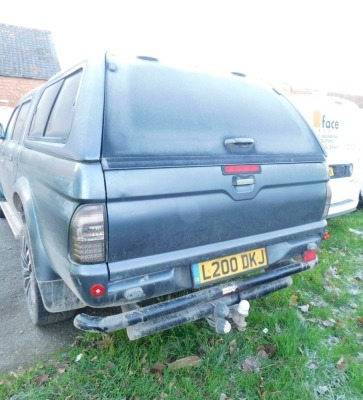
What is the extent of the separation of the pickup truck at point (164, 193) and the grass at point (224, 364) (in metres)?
0.43

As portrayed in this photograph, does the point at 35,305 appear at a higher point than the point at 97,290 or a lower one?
lower

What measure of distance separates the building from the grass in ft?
65.3

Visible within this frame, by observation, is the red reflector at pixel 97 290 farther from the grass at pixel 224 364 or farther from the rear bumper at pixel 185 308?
the grass at pixel 224 364

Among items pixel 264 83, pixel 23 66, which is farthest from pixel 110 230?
pixel 23 66

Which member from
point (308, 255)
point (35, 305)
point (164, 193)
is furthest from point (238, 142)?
point (35, 305)

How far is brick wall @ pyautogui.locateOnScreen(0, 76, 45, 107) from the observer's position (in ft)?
62.0

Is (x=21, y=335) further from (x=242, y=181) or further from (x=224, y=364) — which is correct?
(x=242, y=181)

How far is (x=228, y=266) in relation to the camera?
2.04 meters

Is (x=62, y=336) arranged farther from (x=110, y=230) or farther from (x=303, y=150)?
(x=303, y=150)

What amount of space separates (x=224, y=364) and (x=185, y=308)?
28.7 inches

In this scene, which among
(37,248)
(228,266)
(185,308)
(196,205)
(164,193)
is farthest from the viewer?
(37,248)

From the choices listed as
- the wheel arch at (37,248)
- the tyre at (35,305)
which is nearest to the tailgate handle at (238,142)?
the wheel arch at (37,248)

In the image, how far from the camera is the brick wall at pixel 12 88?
1890cm

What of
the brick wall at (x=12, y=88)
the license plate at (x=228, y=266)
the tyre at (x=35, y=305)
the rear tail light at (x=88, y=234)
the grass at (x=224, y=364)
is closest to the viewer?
the rear tail light at (x=88, y=234)
